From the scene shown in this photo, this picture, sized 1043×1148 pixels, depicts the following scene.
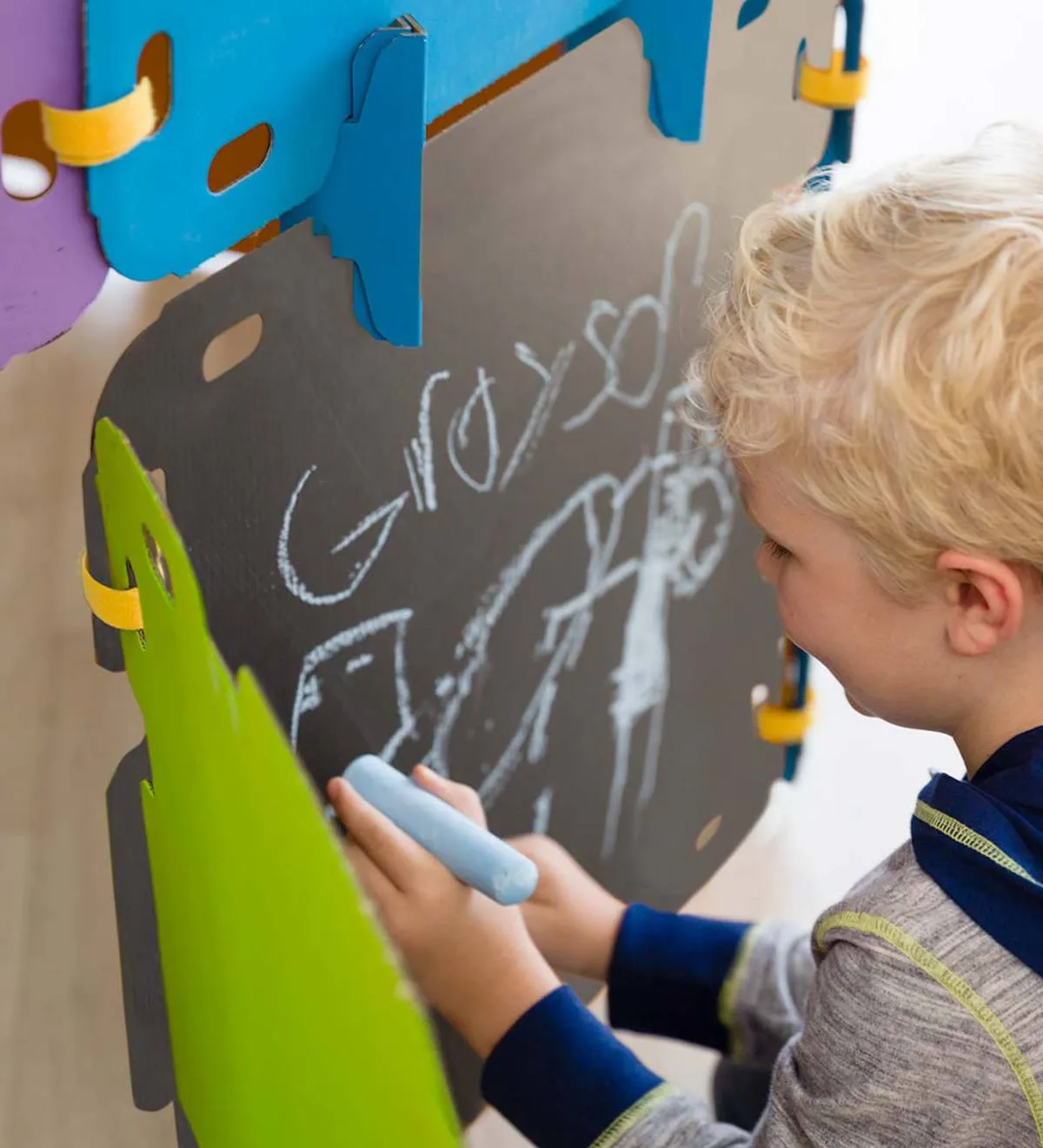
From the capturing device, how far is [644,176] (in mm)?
790

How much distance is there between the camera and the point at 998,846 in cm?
56

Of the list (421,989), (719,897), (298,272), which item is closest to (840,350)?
(298,272)

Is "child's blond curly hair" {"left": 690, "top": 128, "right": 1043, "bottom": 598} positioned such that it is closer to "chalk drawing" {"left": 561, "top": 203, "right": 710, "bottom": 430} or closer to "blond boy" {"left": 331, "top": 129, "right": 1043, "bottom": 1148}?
"blond boy" {"left": 331, "top": 129, "right": 1043, "bottom": 1148}

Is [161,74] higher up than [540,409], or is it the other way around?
[161,74]

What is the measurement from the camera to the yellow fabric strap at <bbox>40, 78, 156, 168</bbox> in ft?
1.45

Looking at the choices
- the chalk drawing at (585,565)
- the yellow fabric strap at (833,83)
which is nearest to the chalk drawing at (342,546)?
the chalk drawing at (585,565)

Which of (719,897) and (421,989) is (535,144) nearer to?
(421,989)

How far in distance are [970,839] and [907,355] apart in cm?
18

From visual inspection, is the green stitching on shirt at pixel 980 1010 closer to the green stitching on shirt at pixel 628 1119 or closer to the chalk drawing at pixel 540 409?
the green stitching on shirt at pixel 628 1119

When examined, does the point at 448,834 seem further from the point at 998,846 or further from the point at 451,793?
the point at 998,846

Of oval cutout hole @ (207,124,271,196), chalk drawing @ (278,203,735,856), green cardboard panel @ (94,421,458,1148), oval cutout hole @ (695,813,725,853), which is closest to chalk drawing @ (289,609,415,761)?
chalk drawing @ (278,203,735,856)

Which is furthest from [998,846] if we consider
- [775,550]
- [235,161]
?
[235,161]

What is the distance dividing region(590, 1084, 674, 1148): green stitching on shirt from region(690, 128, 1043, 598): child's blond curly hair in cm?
26

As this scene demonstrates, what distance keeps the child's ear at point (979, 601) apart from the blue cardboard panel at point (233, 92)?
0.86 ft
